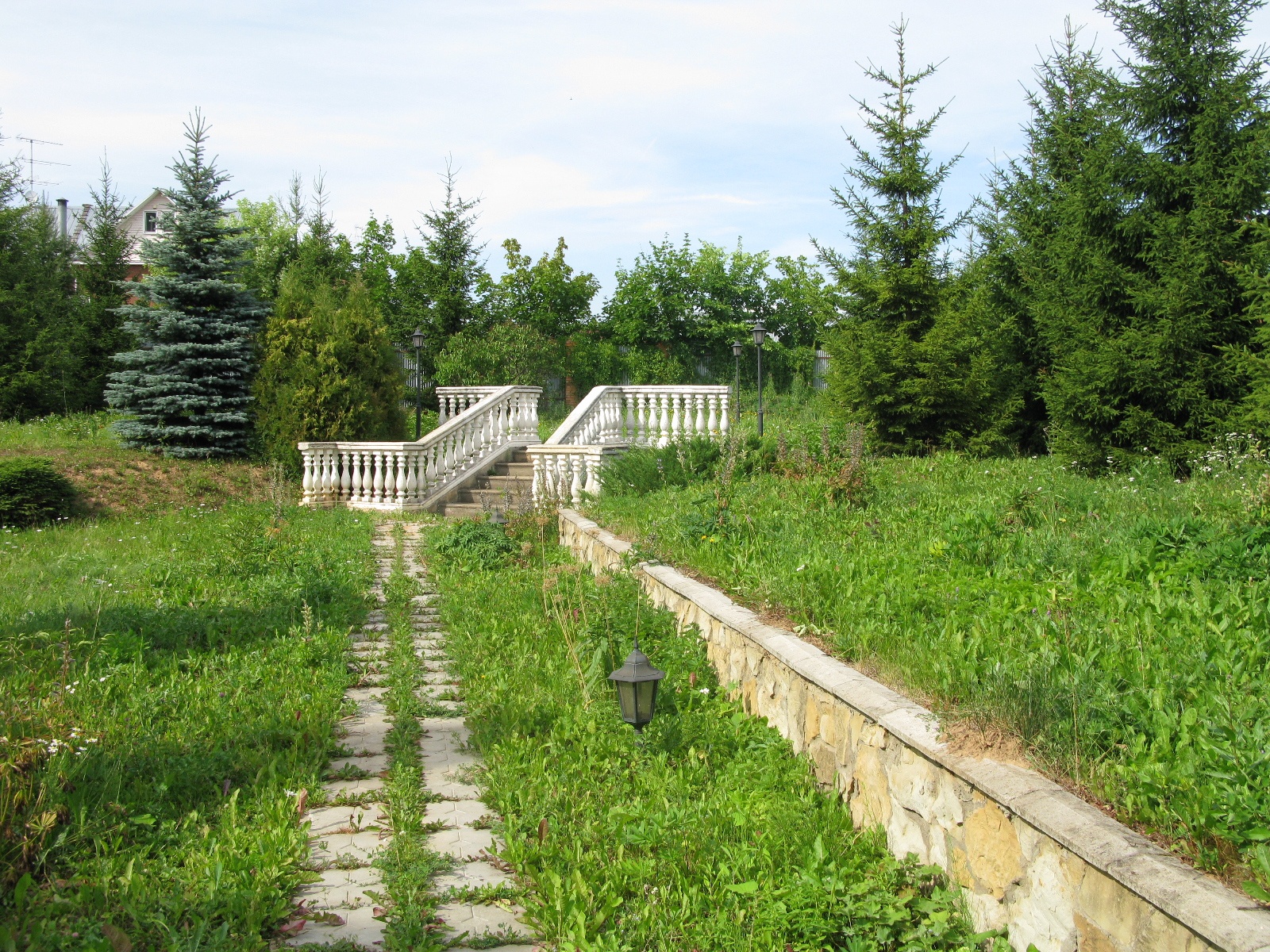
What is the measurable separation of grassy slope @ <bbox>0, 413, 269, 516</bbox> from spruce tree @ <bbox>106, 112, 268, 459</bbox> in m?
0.51

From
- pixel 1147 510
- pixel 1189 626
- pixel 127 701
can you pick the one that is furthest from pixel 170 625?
pixel 1147 510

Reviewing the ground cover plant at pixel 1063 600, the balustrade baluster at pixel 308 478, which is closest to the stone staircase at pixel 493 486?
the balustrade baluster at pixel 308 478

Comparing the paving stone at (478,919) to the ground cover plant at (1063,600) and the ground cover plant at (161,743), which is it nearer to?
the ground cover plant at (161,743)

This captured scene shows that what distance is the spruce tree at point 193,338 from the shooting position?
15.4 metres

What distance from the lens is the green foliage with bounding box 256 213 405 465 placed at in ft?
51.4

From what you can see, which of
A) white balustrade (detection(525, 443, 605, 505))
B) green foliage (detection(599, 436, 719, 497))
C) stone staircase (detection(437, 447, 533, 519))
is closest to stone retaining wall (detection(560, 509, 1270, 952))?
green foliage (detection(599, 436, 719, 497))

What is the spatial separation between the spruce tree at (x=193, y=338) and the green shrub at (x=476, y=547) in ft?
22.8

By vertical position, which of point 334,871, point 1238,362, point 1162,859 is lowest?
point 334,871

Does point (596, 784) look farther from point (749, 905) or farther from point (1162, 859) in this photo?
point (1162, 859)

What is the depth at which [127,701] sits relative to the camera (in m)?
4.91

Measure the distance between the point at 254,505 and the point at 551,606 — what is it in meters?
7.26

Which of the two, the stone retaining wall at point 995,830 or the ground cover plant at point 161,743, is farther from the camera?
the ground cover plant at point 161,743

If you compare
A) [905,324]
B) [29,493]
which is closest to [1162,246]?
[905,324]

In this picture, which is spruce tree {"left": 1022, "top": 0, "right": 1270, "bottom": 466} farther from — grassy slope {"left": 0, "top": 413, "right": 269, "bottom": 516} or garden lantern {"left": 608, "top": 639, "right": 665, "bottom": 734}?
grassy slope {"left": 0, "top": 413, "right": 269, "bottom": 516}
